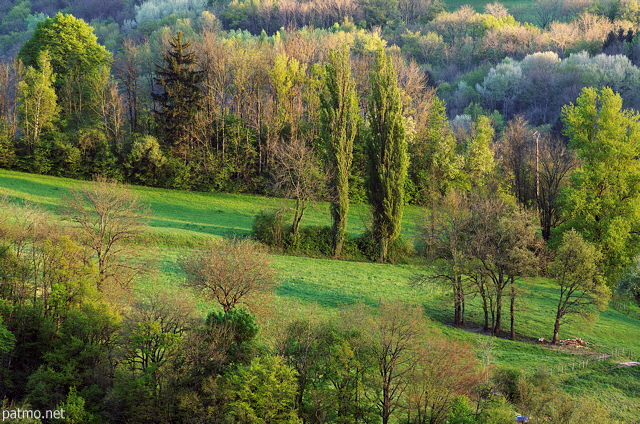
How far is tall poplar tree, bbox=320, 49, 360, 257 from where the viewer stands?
55.5 metres

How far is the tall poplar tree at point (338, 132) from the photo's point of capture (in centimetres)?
5550

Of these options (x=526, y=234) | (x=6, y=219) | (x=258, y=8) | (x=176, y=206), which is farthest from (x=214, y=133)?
(x=258, y=8)

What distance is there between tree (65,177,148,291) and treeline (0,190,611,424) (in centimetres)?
60

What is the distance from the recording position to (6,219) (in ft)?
140

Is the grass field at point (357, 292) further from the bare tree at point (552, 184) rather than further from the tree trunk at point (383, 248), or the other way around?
the bare tree at point (552, 184)

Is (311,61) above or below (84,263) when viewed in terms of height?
above

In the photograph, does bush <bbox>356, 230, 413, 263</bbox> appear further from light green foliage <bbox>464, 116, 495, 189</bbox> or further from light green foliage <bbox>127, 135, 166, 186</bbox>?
light green foliage <bbox>127, 135, 166, 186</bbox>

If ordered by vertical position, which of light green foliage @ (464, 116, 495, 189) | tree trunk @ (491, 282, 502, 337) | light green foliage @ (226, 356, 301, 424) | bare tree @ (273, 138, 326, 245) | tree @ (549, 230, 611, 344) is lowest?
light green foliage @ (226, 356, 301, 424)

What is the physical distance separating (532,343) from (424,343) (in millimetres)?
11228

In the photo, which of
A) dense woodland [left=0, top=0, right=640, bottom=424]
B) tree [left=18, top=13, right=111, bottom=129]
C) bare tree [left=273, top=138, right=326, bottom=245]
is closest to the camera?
dense woodland [left=0, top=0, right=640, bottom=424]

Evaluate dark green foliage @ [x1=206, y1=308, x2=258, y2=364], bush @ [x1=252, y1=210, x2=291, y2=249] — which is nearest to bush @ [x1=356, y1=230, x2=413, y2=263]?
bush @ [x1=252, y1=210, x2=291, y2=249]

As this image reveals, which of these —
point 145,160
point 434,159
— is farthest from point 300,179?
point 145,160

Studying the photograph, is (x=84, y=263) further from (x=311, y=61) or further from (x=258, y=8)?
(x=258, y=8)

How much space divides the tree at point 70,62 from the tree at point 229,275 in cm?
4063
